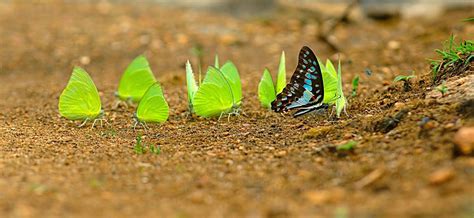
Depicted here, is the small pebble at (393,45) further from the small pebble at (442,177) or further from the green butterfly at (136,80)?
the small pebble at (442,177)

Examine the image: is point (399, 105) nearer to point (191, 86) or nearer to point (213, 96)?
point (213, 96)

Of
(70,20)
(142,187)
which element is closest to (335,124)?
(142,187)

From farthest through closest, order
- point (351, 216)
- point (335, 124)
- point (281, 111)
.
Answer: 1. point (281, 111)
2. point (335, 124)
3. point (351, 216)

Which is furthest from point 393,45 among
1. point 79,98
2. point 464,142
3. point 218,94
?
point 464,142

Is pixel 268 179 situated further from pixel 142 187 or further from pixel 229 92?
pixel 229 92

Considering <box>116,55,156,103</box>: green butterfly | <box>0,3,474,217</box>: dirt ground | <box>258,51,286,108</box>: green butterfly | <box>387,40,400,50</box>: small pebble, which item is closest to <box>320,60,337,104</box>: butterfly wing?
<box>0,3,474,217</box>: dirt ground

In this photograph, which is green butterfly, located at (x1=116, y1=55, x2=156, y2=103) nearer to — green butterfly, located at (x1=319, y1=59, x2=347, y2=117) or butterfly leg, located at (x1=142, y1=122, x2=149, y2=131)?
butterfly leg, located at (x1=142, y1=122, x2=149, y2=131)
